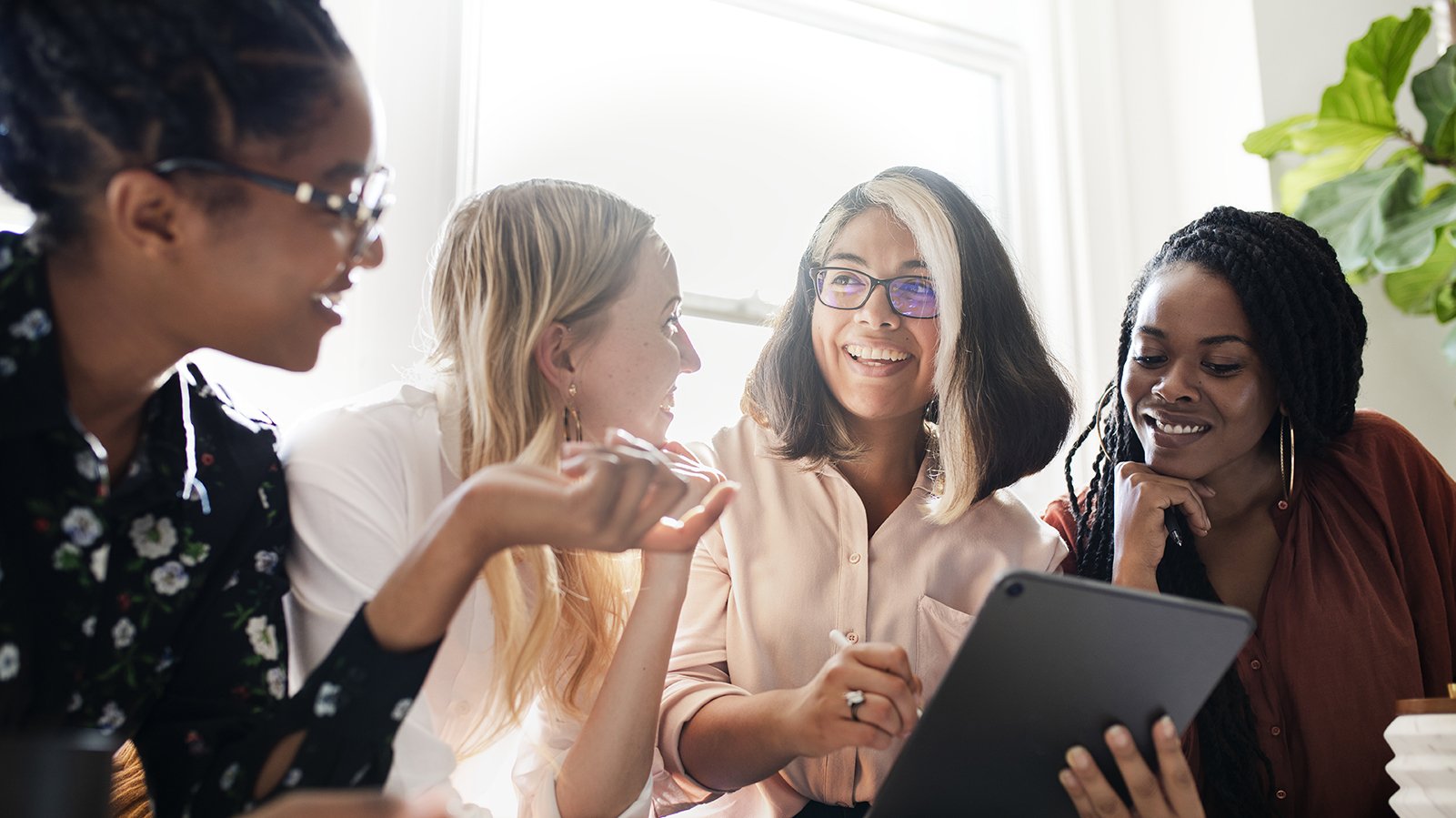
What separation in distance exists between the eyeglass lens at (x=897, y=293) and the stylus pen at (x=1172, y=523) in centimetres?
A: 41

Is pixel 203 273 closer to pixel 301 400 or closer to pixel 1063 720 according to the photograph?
pixel 1063 720

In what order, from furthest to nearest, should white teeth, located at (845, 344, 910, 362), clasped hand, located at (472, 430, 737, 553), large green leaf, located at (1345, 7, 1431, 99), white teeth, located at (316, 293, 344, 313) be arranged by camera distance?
large green leaf, located at (1345, 7, 1431, 99), white teeth, located at (845, 344, 910, 362), white teeth, located at (316, 293, 344, 313), clasped hand, located at (472, 430, 737, 553)

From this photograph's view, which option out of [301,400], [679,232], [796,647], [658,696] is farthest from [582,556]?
[679,232]

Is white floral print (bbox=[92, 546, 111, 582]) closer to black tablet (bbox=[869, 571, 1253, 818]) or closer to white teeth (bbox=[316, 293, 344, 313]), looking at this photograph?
white teeth (bbox=[316, 293, 344, 313])

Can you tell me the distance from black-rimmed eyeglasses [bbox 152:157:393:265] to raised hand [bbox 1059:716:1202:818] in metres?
0.76

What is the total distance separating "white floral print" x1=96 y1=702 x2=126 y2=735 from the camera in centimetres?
97

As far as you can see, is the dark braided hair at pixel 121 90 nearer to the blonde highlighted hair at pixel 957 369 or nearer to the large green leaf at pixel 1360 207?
the blonde highlighted hair at pixel 957 369

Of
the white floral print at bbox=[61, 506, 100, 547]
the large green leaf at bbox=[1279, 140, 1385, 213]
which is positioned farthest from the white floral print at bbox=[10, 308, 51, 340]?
the large green leaf at bbox=[1279, 140, 1385, 213]

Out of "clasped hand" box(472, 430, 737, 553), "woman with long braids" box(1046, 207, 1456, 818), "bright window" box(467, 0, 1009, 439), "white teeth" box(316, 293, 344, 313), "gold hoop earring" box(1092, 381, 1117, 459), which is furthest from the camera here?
"bright window" box(467, 0, 1009, 439)

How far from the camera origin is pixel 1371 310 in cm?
262

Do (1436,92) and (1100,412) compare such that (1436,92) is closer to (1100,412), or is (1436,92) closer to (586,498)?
(1100,412)

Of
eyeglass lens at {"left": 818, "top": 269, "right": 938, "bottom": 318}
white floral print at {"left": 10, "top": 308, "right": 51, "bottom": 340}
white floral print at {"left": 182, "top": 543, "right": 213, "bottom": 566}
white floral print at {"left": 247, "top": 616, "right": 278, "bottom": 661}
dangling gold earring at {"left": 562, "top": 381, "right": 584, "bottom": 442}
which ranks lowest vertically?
white floral print at {"left": 247, "top": 616, "right": 278, "bottom": 661}

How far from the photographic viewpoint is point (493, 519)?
2.82 feet

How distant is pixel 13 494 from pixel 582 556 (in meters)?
0.63
